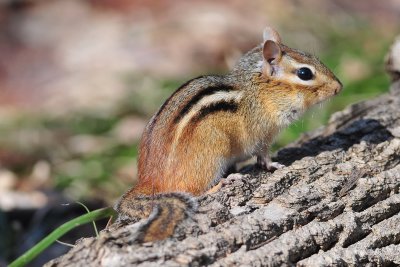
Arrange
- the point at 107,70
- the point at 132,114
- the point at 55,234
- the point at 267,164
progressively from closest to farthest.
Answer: the point at 55,234
the point at 267,164
the point at 132,114
the point at 107,70

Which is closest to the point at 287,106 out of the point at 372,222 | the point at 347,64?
the point at 372,222

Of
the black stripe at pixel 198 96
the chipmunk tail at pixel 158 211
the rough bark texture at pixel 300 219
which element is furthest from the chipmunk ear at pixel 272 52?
the chipmunk tail at pixel 158 211

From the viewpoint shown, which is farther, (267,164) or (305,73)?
(305,73)

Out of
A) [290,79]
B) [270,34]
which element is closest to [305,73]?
[290,79]

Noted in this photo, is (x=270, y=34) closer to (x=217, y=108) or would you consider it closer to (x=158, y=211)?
(x=217, y=108)

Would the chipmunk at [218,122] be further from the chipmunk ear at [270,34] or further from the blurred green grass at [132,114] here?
the blurred green grass at [132,114]
